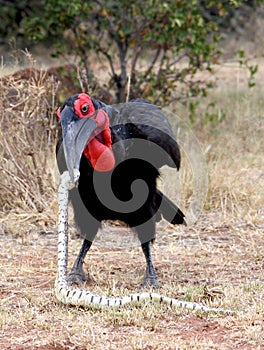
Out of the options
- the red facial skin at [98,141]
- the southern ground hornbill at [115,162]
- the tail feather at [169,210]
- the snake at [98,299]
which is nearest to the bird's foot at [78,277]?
the southern ground hornbill at [115,162]

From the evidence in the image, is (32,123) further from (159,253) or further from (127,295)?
(127,295)

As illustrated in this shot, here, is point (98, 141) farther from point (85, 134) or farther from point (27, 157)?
point (27, 157)

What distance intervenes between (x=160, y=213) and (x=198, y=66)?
10.7ft

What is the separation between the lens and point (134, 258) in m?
5.15

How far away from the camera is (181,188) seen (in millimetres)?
6156

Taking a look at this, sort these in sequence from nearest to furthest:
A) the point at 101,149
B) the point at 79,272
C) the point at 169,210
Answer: the point at 101,149
the point at 79,272
the point at 169,210

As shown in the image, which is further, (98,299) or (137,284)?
(137,284)

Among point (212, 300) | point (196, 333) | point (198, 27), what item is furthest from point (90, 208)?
point (198, 27)

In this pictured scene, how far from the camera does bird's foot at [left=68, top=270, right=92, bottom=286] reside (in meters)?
4.54

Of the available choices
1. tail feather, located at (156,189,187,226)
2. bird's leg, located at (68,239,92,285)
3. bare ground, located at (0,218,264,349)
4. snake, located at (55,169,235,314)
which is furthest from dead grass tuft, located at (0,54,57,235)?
snake, located at (55,169,235,314)

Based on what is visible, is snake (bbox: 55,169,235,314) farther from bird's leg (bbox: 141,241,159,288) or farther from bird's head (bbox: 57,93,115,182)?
bird's leg (bbox: 141,241,159,288)

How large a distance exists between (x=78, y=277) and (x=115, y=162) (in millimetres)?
809

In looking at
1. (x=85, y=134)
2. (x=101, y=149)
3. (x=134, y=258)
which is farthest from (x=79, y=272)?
(x=85, y=134)

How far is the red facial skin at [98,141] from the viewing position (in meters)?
4.01
